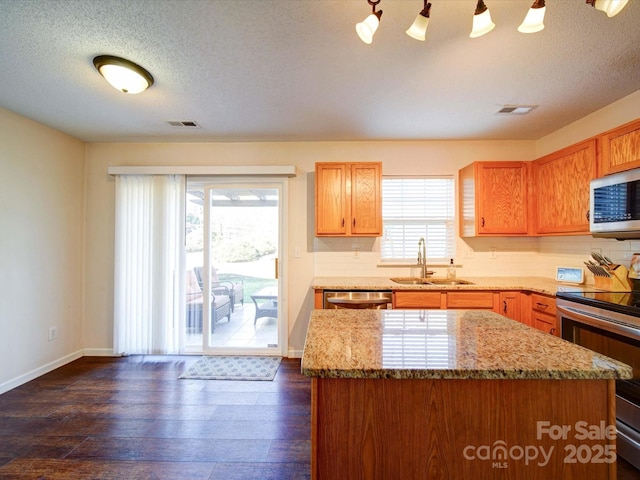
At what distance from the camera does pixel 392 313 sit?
65.9 inches

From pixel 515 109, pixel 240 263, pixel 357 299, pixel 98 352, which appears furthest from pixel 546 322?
pixel 98 352

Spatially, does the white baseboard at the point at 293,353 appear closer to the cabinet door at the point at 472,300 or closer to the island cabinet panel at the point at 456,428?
the cabinet door at the point at 472,300

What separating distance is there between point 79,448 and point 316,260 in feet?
8.05

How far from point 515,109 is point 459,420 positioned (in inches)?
111

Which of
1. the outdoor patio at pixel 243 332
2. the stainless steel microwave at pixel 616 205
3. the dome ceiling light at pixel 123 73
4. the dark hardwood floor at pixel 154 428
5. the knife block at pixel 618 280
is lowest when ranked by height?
the dark hardwood floor at pixel 154 428

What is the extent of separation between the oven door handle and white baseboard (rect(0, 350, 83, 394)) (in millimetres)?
4746

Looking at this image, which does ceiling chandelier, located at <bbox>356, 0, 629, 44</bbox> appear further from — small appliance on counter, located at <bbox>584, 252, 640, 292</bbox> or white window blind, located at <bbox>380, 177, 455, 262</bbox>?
white window blind, located at <bbox>380, 177, 455, 262</bbox>

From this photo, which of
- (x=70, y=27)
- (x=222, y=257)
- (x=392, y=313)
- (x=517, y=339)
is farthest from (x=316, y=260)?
(x=70, y=27)

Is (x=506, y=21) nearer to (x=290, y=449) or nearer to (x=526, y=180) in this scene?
(x=526, y=180)

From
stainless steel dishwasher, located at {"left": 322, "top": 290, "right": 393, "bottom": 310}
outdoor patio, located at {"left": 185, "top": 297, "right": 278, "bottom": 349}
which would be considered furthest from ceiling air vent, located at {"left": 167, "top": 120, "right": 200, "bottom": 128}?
stainless steel dishwasher, located at {"left": 322, "top": 290, "right": 393, "bottom": 310}

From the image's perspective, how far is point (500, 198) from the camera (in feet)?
10.2

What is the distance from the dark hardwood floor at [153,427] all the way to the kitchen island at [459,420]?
977 mm

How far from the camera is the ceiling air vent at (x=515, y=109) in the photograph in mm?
2598

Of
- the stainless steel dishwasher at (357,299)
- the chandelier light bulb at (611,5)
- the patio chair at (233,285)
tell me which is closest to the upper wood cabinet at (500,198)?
the stainless steel dishwasher at (357,299)
